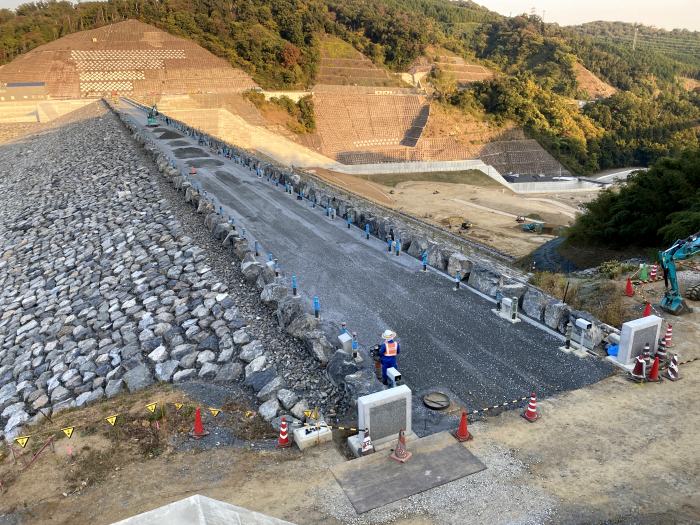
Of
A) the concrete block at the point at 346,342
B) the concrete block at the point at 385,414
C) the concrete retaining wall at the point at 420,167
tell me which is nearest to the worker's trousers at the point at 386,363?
the concrete block at the point at 346,342

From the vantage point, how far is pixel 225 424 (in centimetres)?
716

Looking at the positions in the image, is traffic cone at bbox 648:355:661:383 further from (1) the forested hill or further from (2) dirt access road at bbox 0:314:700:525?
(1) the forested hill

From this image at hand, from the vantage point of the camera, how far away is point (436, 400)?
7.54 m

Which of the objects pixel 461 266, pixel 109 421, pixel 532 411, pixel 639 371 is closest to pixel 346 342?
pixel 532 411

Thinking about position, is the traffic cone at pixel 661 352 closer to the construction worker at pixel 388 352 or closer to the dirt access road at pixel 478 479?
the dirt access road at pixel 478 479

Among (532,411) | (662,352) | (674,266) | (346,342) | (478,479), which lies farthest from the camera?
Answer: (674,266)

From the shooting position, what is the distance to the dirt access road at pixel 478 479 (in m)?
5.52

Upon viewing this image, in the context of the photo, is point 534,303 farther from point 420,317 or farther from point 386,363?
point 386,363

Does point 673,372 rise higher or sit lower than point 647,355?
lower

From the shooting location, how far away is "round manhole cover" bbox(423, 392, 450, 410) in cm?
739

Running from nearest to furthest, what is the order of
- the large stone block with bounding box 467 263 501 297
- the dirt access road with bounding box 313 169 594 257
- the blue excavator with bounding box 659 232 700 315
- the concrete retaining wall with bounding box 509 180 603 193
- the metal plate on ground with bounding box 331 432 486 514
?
the metal plate on ground with bounding box 331 432 486 514, the blue excavator with bounding box 659 232 700 315, the large stone block with bounding box 467 263 501 297, the dirt access road with bounding box 313 169 594 257, the concrete retaining wall with bounding box 509 180 603 193

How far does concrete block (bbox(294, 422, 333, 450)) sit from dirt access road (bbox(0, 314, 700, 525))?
0.13 meters

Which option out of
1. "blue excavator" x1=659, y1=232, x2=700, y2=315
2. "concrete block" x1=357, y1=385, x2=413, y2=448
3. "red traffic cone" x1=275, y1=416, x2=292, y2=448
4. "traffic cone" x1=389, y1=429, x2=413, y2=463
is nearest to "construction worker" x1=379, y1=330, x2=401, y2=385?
"concrete block" x1=357, y1=385, x2=413, y2=448

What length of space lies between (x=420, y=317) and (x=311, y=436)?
4.14m
